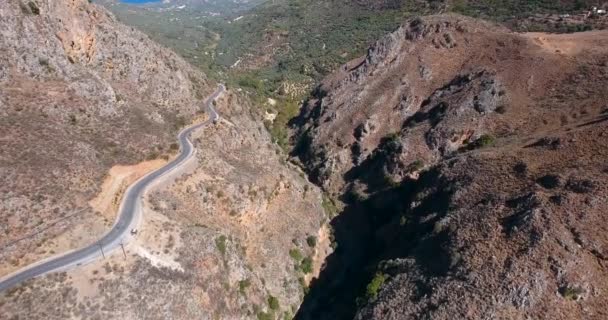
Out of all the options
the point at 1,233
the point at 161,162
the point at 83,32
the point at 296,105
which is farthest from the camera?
the point at 296,105

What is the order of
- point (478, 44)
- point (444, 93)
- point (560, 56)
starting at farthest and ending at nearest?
point (478, 44)
point (444, 93)
point (560, 56)

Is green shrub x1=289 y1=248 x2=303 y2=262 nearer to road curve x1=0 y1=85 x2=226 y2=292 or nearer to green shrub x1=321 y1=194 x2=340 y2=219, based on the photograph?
green shrub x1=321 y1=194 x2=340 y2=219

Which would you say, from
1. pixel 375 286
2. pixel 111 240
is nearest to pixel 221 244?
pixel 111 240

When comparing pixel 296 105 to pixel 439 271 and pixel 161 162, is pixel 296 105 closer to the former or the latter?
pixel 161 162

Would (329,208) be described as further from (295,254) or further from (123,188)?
(123,188)

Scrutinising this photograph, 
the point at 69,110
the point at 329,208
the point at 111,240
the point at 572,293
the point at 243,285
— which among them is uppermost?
the point at 69,110

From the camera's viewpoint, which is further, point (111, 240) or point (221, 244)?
point (221, 244)

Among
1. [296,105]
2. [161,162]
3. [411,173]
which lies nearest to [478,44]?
[411,173]
